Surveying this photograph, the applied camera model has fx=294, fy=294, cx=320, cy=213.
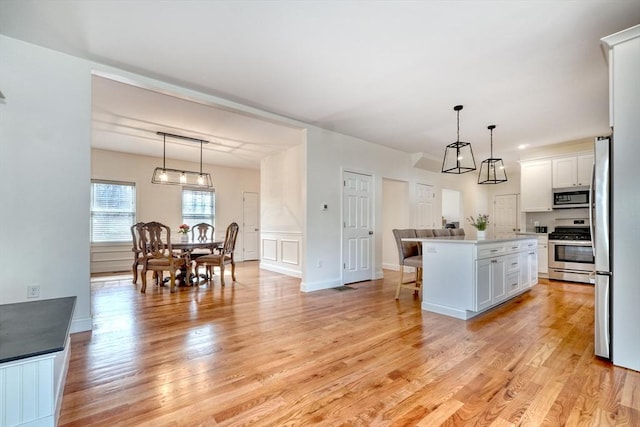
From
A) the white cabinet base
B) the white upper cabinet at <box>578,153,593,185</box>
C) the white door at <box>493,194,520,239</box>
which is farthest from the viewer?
the white door at <box>493,194,520,239</box>

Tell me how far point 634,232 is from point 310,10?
289 centimetres

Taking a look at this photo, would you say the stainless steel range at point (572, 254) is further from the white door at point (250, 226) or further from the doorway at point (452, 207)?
the white door at point (250, 226)

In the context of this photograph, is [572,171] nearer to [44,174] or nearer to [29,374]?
[29,374]

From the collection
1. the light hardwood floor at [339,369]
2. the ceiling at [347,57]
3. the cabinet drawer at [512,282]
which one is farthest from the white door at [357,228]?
the cabinet drawer at [512,282]

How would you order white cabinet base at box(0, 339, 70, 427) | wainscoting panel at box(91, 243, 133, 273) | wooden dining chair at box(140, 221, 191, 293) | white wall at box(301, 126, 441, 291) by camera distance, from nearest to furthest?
1. white cabinet base at box(0, 339, 70, 427)
2. wooden dining chair at box(140, 221, 191, 293)
3. white wall at box(301, 126, 441, 291)
4. wainscoting panel at box(91, 243, 133, 273)

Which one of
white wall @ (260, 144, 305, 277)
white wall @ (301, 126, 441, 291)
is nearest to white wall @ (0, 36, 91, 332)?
white wall @ (301, 126, 441, 291)

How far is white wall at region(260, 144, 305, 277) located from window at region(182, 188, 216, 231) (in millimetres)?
1814

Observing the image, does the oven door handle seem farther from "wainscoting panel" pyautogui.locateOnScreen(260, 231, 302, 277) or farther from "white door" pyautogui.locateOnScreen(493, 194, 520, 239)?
"wainscoting panel" pyautogui.locateOnScreen(260, 231, 302, 277)

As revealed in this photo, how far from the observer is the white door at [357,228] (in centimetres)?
532

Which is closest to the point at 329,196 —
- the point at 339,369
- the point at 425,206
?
the point at 425,206

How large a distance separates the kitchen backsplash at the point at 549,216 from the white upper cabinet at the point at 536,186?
41cm

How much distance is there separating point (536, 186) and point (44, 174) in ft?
26.0

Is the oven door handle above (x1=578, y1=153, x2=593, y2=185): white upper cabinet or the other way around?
the other way around

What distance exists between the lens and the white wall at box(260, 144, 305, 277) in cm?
589
